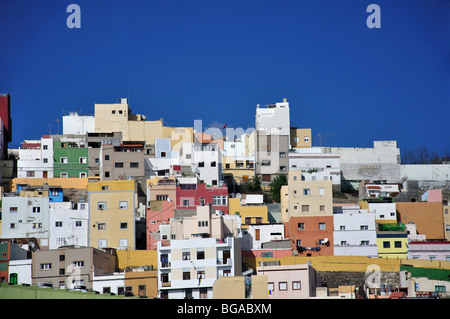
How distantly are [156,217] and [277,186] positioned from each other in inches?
416

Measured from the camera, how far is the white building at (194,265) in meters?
32.1

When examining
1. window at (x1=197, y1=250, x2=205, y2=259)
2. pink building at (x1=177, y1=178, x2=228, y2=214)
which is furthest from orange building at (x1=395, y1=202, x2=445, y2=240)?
window at (x1=197, y1=250, x2=205, y2=259)

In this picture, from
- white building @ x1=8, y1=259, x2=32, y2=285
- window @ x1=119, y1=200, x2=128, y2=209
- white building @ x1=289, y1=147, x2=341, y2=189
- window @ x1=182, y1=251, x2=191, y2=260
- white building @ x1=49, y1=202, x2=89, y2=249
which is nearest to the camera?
white building @ x1=8, y1=259, x2=32, y2=285

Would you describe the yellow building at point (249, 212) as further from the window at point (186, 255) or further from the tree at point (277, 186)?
the window at point (186, 255)

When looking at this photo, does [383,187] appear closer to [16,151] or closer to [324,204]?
[324,204]

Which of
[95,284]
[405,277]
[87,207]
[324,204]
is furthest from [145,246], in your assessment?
[405,277]

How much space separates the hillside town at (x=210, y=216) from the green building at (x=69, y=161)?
0.07 m

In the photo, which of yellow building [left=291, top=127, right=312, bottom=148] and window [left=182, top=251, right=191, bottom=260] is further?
yellow building [left=291, top=127, right=312, bottom=148]

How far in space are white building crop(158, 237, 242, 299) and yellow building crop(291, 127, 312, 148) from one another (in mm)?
23269

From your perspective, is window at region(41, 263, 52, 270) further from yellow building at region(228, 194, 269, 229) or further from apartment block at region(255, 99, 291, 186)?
apartment block at region(255, 99, 291, 186)

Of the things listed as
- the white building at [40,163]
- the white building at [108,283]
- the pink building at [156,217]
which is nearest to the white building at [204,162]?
the pink building at [156,217]

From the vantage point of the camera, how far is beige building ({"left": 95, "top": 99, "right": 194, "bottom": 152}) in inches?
2053

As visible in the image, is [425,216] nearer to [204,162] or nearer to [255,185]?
[255,185]

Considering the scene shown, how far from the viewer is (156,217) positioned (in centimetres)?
3838
